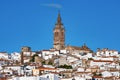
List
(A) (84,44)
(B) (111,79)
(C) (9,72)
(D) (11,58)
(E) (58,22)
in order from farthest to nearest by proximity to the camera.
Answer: (E) (58,22)
(A) (84,44)
(D) (11,58)
(C) (9,72)
(B) (111,79)

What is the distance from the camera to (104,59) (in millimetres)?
93812

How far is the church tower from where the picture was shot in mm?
108425

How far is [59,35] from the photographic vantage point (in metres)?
111

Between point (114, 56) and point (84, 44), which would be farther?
point (84, 44)

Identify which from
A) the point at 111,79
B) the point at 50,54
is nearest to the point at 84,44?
the point at 50,54

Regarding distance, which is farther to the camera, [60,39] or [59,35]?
[59,35]

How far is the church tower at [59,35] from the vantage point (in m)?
108

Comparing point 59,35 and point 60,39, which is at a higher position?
point 59,35

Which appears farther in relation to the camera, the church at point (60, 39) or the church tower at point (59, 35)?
the church tower at point (59, 35)

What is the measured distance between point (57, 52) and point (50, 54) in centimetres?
262

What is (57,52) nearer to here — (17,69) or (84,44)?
(84,44)

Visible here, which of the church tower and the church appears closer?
the church

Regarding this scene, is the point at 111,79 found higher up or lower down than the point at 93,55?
lower down

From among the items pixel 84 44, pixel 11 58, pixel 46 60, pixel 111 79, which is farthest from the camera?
pixel 84 44
